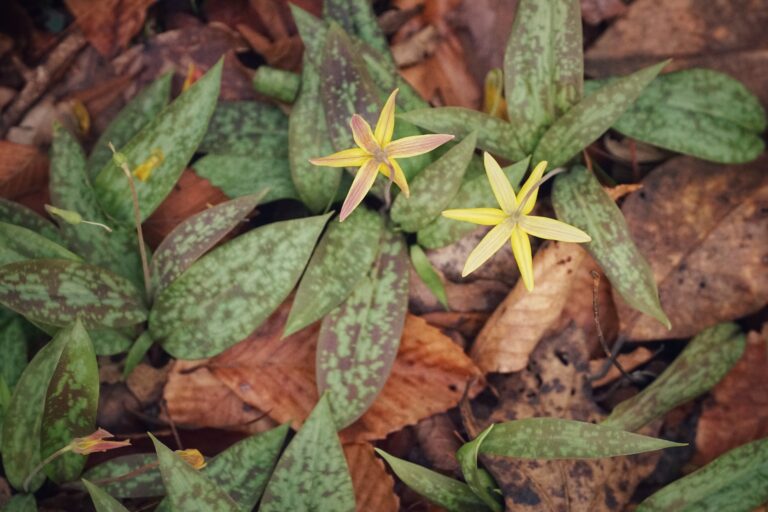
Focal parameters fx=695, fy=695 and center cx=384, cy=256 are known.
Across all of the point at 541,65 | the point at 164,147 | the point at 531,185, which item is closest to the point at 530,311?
the point at 531,185

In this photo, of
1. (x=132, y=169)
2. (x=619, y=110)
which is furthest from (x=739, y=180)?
(x=132, y=169)

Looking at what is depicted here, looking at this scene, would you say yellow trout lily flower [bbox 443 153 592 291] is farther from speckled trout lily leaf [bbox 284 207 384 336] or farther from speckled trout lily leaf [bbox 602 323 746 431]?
speckled trout lily leaf [bbox 602 323 746 431]

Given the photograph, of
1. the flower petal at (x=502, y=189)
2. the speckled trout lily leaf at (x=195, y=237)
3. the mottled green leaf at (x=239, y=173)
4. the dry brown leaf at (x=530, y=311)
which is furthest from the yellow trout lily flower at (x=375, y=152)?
the dry brown leaf at (x=530, y=311)

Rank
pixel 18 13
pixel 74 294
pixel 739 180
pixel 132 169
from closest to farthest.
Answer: pixel 74 294, pixel 132 169, pixel 739 180, pixel 18 13

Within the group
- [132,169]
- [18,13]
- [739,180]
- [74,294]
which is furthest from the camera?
[18,13]

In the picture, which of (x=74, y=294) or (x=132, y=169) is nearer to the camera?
(x=74, y=294)

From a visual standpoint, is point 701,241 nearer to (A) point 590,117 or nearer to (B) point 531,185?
(A) point 590,117

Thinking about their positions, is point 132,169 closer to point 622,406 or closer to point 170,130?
point 170,130
